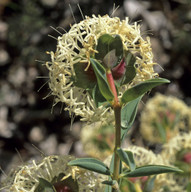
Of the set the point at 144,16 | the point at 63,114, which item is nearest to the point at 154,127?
the point at 63,114

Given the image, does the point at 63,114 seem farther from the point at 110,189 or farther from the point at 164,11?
the point at 110,189

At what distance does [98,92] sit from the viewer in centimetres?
51

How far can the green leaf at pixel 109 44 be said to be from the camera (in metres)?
0.50

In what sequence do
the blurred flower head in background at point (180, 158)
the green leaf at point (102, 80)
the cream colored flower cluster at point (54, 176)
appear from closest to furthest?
the green leaf at point (102, 80), the cream colored flower cluster at point (54, 176), the blurred flower head in background at point (180, 158)

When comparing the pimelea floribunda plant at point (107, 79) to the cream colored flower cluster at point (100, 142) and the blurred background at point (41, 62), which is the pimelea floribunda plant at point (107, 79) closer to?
the cream colored flower cluster at point (100, 142)

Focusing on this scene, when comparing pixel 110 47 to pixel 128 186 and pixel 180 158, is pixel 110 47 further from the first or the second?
pixel 180 158

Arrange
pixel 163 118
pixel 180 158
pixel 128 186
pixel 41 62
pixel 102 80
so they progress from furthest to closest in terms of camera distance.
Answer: pixel 41 62, pixel 163 118, pixel 180 158, pixel 128 186, pixel 102 80

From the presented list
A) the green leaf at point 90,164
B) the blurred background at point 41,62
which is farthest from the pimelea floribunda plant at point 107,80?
the blurred background at point 41,62

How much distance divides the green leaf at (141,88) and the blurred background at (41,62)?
1932 mm

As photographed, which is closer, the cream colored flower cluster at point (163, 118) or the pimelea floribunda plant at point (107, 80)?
the pimelea floribunda plant at point (107, 80)

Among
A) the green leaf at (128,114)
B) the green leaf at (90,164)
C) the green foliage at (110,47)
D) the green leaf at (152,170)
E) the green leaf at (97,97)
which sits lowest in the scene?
the green leaf at (152,170)

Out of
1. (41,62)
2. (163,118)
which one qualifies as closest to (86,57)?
(163,118)

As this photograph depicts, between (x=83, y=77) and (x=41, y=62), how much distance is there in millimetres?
2030

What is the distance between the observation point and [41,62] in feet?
8.23
